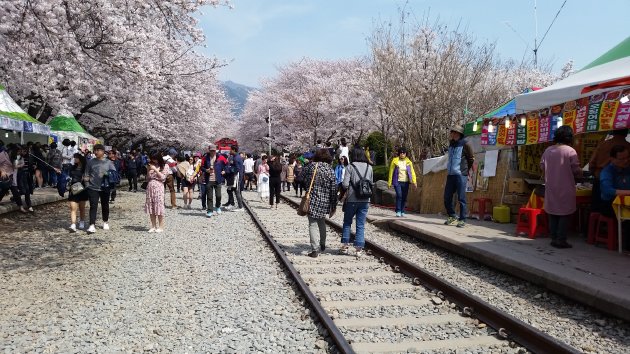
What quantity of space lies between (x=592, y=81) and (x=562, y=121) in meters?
1.79

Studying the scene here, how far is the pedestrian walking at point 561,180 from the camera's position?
709cm

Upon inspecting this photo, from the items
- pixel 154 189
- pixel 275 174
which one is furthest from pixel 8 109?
pixel 275 174

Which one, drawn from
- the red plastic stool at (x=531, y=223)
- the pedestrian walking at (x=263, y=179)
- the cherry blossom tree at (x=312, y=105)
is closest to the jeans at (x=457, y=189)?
the red plastic stool at (x=531, y=223)

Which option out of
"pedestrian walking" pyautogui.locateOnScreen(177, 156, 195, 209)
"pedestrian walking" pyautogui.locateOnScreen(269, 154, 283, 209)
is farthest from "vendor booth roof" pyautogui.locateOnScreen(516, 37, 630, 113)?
"pedestrian walking" pyautogui.locateOnScreen(177, 156, 195, 209)

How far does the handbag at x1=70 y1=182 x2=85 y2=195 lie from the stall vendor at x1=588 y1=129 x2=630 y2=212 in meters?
9.36

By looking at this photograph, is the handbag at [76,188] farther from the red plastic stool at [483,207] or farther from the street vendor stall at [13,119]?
the red plastic stool at [483,207]

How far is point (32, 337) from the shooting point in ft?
15.1

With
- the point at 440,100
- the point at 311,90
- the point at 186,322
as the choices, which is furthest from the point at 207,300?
the point at 311,90

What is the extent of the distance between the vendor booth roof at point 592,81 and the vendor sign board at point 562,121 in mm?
224

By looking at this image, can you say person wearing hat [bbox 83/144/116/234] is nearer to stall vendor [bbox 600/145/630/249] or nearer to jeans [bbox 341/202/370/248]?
jeans [bbox 341/202/370/248]

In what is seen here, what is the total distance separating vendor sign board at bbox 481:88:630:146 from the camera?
23.3 feet

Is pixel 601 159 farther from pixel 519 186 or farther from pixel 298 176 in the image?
pixel 298 176

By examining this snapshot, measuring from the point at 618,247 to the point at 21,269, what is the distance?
28.9 feet

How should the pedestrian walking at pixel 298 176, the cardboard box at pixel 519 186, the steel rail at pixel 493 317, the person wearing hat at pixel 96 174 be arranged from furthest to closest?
the pedestrian walking at pixel 298 176, the person wearing hat at pixel 96 174, the cardboard box at pixel 519 186, the steel rail at pixel 493 317
